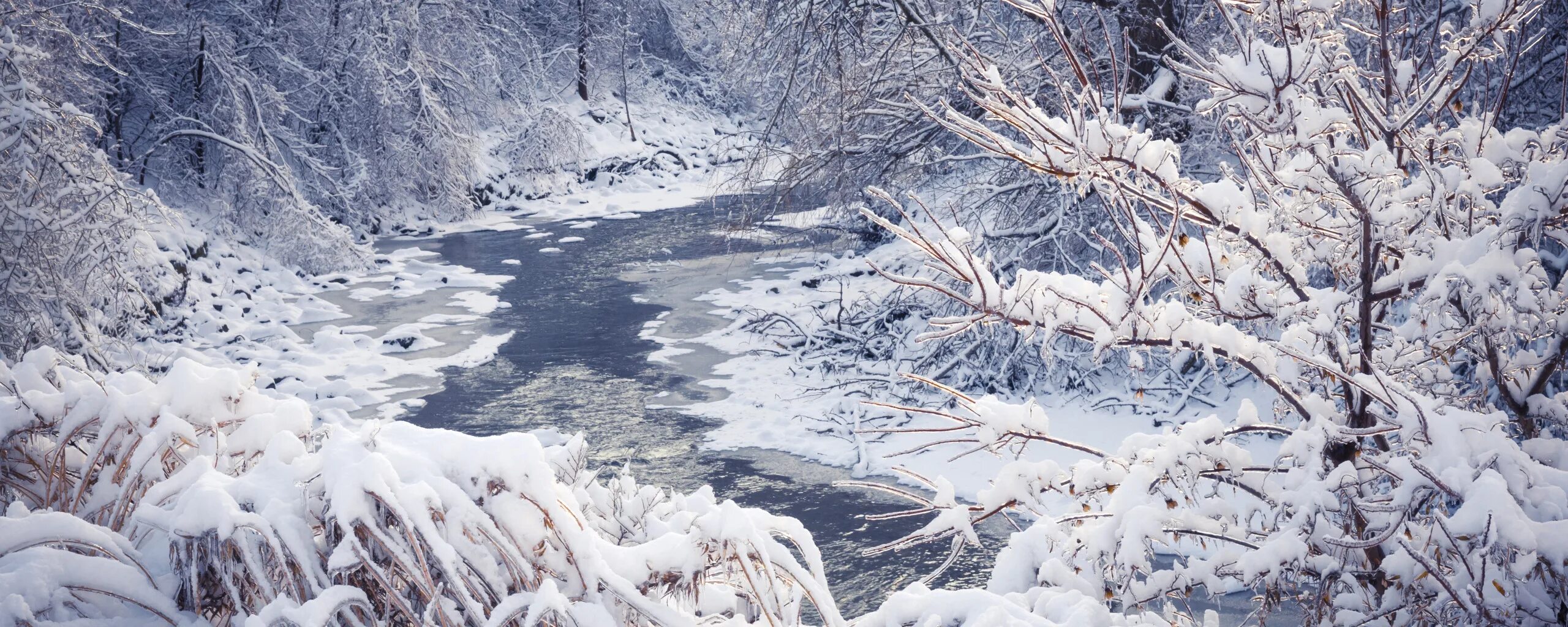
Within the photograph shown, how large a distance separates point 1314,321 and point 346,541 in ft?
7.49

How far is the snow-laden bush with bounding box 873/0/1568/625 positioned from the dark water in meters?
3.12

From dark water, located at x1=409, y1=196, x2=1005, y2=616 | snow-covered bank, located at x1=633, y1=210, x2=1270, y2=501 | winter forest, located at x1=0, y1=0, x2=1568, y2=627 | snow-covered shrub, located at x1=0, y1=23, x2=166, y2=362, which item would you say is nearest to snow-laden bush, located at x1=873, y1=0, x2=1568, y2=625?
winter forest, located at x1=0, y1=0, x2=1568, y2=627

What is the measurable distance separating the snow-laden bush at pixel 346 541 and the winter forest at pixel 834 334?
11 mm

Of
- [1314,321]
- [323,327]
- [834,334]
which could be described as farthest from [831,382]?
[1314,321]

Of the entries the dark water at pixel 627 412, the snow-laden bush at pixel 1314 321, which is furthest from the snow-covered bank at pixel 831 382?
the snow-laden bush at pixel 1314 321

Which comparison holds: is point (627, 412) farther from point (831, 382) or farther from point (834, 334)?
point (834, 334)

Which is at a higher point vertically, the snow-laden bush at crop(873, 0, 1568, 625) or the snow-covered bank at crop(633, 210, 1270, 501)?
the snow-laden bush at crop(873, 0, 1568, 625)

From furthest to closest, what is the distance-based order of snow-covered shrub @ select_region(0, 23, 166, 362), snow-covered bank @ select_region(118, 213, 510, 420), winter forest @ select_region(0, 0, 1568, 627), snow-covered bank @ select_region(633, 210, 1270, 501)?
snow-covered bank @ select_region(118, 213, 510, 420), snow-covered bank @ select_region(633, 210, 1270, 501), snow-covered shrub @ select_region(0, 23, 166, 362), winter forest @ select_region(0, 0, 1568, 627)

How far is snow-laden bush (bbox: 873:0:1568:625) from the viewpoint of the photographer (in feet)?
7.27

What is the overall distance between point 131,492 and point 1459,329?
318cm

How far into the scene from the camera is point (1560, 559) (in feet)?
6.27

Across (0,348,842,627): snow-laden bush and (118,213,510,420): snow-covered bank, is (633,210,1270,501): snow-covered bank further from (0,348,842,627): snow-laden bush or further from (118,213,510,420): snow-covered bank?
(0,348,842,627): snow-laden bush

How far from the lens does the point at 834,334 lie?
36.8ft

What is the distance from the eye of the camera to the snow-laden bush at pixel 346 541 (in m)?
2.07
